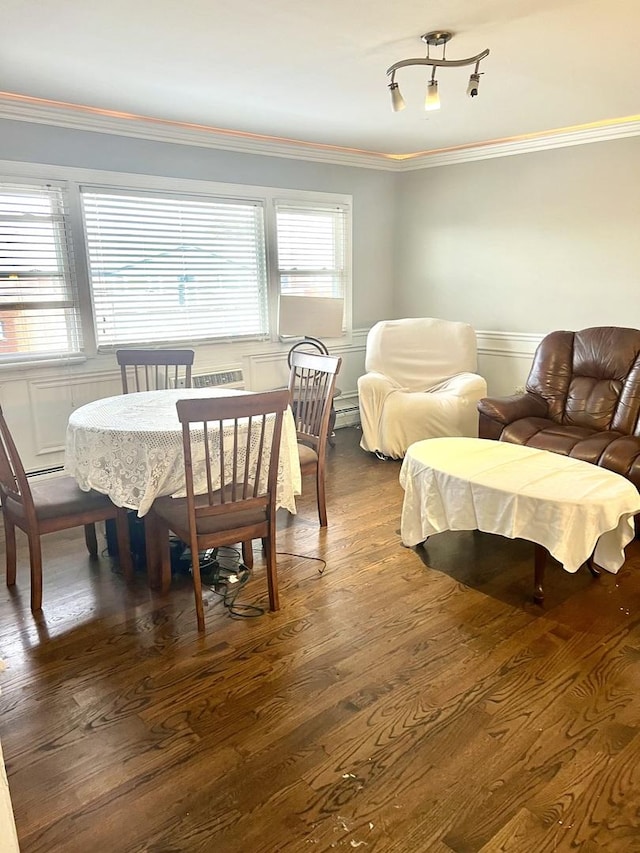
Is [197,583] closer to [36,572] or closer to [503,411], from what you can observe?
[36,572]

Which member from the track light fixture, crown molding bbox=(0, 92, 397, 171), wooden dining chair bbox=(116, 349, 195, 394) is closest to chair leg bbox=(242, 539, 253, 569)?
wooden dining chair bbox=(116, 349, 195, 394)

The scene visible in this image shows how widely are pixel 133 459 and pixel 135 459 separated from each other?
0.01 m

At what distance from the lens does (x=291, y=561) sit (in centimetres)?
304

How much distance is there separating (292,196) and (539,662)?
4.04 m

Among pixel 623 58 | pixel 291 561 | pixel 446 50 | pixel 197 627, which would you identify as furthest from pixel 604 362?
pixel 197 627

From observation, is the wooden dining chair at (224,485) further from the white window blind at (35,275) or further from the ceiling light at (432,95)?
the white window blind at (35,275)

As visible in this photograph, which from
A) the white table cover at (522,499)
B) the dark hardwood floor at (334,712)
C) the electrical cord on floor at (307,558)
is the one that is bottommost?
the dark hardwood floor at (334,712)

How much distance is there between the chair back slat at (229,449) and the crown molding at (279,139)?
7.94 ft

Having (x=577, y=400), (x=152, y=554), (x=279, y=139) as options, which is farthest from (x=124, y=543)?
(x=279, y=139)

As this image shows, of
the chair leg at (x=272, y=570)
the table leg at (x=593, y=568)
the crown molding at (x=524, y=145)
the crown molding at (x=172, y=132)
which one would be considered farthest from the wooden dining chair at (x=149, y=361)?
the crown molding at (x=524, y=145)

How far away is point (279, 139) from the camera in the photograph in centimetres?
463

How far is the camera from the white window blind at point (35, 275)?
3.62 metres

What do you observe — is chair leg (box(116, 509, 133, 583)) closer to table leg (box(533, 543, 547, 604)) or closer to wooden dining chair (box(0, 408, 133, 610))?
wooden dining chair (box(0, 408, 133, 610))

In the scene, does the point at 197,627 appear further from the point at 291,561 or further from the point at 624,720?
the point at 624,720
